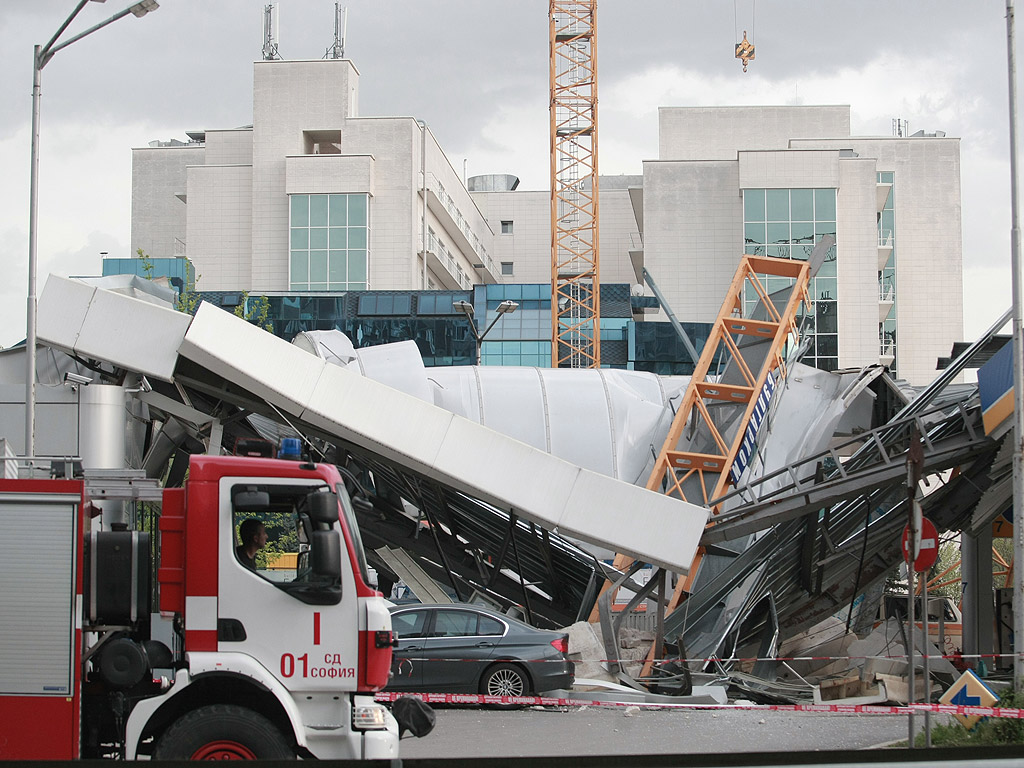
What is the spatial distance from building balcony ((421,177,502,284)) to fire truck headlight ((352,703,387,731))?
7684cm

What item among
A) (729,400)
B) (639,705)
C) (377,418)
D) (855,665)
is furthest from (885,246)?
(639,705)

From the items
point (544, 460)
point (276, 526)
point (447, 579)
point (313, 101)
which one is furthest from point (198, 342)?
point (313, 101)

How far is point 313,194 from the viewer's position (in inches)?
3159

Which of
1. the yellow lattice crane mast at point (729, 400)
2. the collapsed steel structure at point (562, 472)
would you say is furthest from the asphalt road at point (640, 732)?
the yellow lattice crane mast at point (729, 400)

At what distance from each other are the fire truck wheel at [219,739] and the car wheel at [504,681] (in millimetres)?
7239

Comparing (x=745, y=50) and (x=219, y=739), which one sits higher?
(x=745, y=50)

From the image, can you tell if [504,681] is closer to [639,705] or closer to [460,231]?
[639,705]

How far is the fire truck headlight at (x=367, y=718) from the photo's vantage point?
8.48 m

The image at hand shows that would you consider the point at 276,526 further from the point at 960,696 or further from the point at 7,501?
the point at 960,696

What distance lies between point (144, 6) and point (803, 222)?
65.1m

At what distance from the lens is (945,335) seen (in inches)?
3782

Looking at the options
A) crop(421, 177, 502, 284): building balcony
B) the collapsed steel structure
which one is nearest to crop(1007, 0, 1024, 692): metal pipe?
the collapsed steel structure

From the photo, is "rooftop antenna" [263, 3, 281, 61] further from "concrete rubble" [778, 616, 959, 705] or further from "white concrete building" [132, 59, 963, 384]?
"concrete rubble" [778, 616, 959, 705]

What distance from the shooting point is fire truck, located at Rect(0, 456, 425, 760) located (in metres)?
8.10
